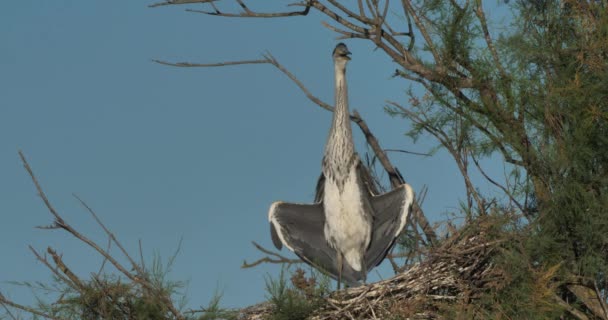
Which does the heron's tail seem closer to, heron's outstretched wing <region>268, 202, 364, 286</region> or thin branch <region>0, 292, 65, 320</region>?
heron's outstretched wing <region>268, 202, 364, 286</region>

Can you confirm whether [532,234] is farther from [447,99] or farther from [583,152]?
[447,99]

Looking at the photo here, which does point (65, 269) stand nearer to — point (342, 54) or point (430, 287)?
point (430, 287)

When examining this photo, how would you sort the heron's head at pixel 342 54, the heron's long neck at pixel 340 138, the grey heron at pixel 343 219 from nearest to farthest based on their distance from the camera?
the grey heron at pixel 343 219 → the heron's long neck at pixel 340 138 → the heron's head at pixel 342 54

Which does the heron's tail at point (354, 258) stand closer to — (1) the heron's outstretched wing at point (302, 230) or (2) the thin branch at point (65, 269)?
(1) the heron's outstretched wing at point (302, 230)

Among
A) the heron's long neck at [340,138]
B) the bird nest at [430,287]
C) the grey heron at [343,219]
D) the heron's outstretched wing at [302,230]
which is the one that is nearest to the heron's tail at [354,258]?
the grey heron at [343,219]

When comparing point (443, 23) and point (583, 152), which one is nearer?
point (583, 152)

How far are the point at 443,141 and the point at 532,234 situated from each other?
163cm

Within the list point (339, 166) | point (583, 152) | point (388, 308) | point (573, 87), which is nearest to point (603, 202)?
point (583, 152)

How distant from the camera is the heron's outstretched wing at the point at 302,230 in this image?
29.5ft

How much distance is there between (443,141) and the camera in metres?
8.84

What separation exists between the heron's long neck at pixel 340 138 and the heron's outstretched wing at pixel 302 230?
0.39 meters

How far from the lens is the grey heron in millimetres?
8773

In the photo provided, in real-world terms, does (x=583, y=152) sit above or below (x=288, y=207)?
below

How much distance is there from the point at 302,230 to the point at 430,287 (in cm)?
180
